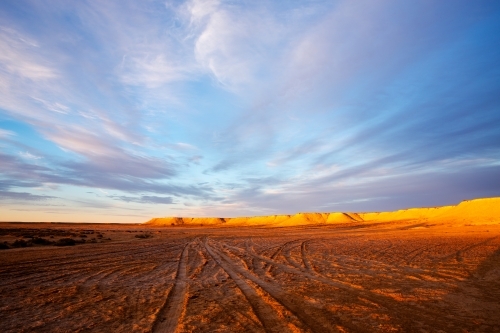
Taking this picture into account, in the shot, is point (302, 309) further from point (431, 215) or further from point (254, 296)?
point (431, 215)

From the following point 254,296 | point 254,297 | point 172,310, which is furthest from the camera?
point 254,296

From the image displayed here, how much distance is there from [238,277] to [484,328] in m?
6.78

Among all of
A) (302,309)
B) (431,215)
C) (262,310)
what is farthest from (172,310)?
(431,215)

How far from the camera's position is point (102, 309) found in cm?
640

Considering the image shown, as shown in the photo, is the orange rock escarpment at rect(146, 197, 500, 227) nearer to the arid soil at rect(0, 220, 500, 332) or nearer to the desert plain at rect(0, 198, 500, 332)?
the desert plain at rect(0, 198, 500, 332)

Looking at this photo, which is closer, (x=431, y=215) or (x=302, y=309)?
(x=302, y=309)

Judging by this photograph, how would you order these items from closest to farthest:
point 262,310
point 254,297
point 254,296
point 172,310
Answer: point 262,310, point 172,310, point 254,297, point 254,296

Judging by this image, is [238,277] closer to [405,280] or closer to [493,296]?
[405,280]

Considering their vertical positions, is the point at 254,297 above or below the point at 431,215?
below

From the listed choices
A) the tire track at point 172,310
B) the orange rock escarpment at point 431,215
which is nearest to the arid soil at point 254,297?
the tire track at point 172,310

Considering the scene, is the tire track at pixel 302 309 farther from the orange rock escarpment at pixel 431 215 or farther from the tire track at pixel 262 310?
the orange rock escarpment at pixel 431 215

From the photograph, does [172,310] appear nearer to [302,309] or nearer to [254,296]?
[254,296]

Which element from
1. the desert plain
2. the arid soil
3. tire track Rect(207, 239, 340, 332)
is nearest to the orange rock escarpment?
the desert plain

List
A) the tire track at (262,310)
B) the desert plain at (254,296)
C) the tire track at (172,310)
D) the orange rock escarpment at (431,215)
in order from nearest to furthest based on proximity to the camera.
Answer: the tire track at (262,310) < the tire track at (172,310) < the desert plain at (254,296) < the orange rock escarpment at (431,215)
